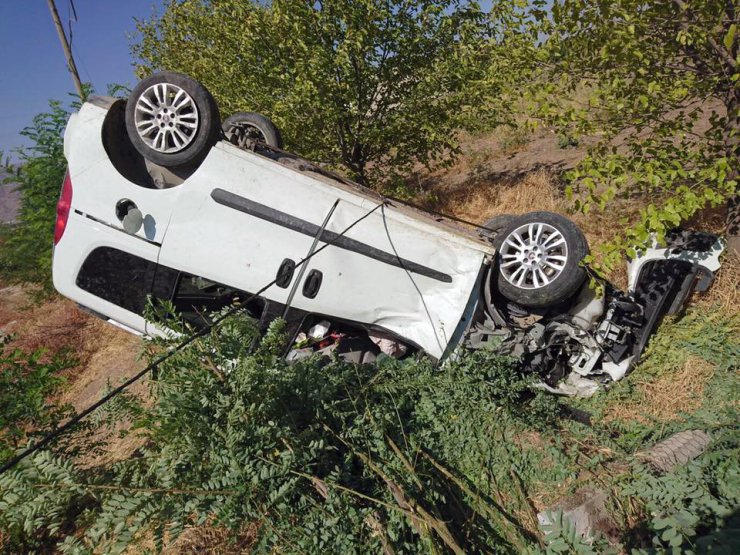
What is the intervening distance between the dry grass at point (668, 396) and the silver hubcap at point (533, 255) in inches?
47.3

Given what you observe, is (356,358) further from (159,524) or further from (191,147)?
(191,147)

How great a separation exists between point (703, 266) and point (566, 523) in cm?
260

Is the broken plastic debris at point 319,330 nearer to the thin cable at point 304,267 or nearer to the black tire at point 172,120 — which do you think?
the thin cable at point 304,267

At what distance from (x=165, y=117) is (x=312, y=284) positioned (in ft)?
6.18

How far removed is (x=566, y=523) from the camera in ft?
6.86

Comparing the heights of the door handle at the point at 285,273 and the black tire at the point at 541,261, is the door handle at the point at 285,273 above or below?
below

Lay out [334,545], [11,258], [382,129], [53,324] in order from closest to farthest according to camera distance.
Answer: [334,545] → [382,129] → [53,324] → [11,258]

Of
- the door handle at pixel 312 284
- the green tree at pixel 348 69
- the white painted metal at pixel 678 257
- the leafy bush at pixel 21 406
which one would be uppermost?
the green tree at pixel 348 69

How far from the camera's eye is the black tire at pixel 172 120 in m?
3.55

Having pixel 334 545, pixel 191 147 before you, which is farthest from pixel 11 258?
pixel 334 545

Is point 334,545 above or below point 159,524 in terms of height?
above

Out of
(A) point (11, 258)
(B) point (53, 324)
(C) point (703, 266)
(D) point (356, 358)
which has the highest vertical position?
(C) point (703, 266)

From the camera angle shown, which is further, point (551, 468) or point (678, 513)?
point (551, 468)

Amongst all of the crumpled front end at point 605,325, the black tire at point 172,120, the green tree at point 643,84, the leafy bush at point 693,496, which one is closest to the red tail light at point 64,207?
the black tire at point 172,120
